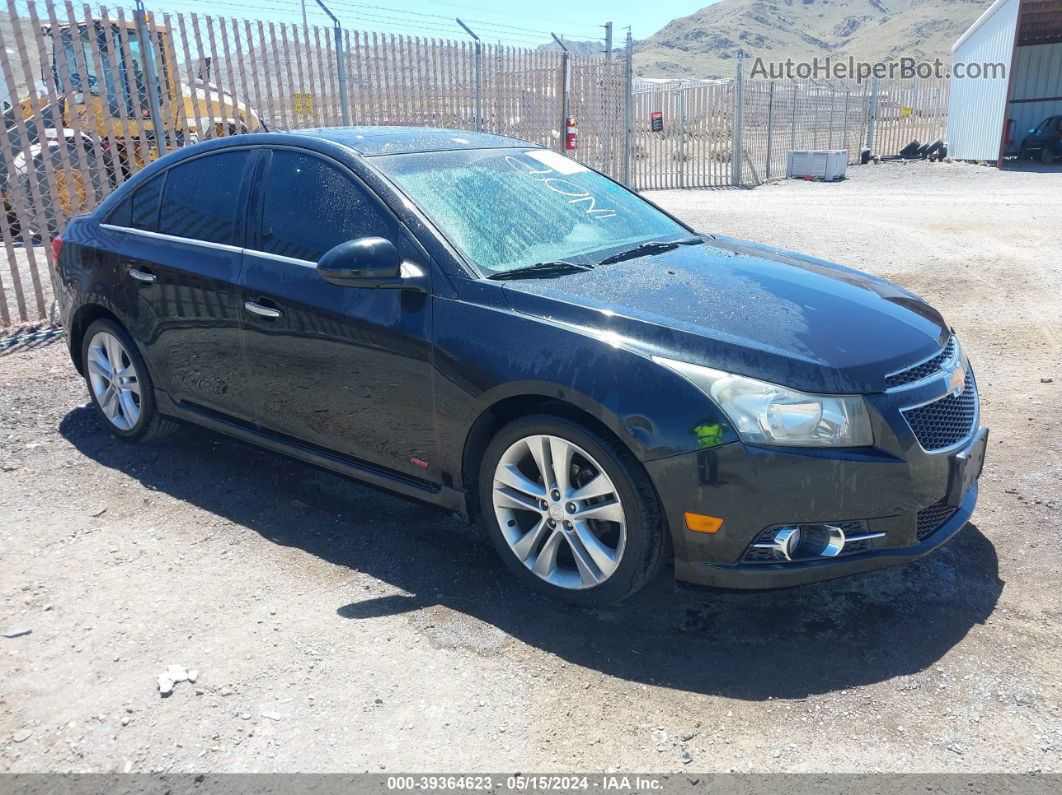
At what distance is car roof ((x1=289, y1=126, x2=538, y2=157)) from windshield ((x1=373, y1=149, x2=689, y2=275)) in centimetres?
7

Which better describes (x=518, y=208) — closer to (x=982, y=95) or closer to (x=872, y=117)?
(x=982, y=95)

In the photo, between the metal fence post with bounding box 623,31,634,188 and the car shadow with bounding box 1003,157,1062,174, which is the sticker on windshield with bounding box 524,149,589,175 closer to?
the metal fence post with bounding box 623,31,634,188

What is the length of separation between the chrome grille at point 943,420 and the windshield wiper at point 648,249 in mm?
1419

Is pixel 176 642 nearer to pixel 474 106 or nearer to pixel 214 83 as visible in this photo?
pixel 214 83

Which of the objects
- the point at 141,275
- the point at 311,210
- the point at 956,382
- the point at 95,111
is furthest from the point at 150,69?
the point at 956,382

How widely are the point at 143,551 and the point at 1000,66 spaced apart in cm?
2537

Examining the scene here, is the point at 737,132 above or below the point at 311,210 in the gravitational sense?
below

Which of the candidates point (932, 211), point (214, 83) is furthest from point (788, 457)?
point (932, 211)

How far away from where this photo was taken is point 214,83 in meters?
9.82

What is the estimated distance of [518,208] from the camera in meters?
4.07

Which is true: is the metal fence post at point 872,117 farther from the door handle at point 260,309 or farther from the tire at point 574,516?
the tire at point 574,516

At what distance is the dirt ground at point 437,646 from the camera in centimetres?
273

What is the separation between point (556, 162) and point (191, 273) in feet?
6.35

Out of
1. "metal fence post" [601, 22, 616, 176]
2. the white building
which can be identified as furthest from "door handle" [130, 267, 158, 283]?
the white building
